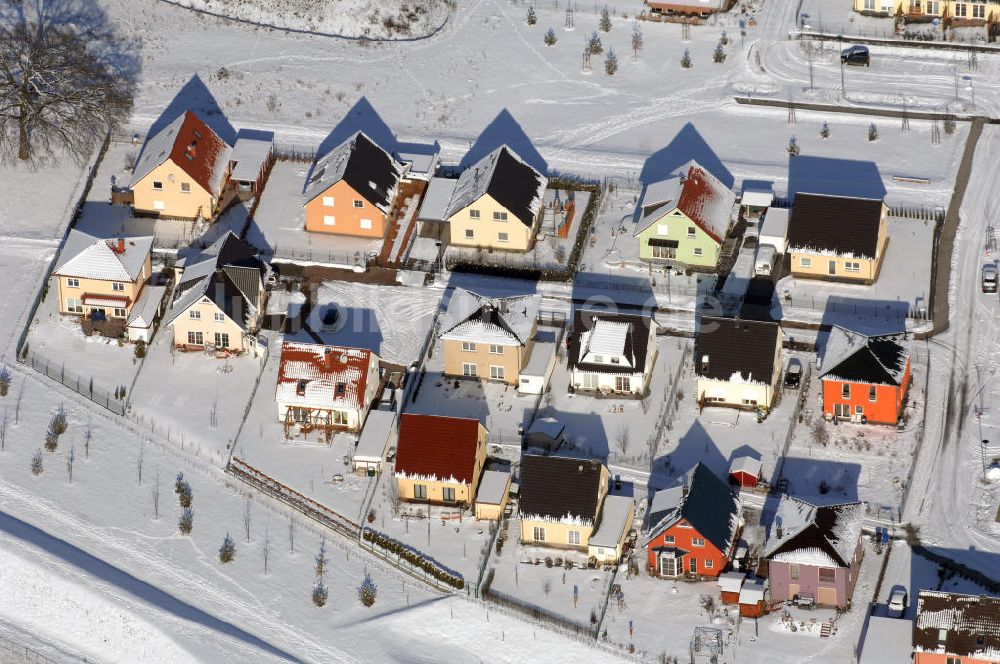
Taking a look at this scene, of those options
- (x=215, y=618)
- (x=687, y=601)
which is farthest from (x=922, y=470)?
(x=215, y=618)

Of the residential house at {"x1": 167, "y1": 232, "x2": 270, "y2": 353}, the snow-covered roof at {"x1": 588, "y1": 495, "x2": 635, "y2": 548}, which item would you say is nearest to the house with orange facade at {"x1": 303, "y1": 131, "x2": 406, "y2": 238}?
the residential house at {"x1": 167, "y1": 232, "x2": 270, "y2": 353}

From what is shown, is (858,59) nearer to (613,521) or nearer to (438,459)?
(613,521)

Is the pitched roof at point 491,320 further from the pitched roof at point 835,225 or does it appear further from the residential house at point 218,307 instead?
the pitched roof at point 835,225

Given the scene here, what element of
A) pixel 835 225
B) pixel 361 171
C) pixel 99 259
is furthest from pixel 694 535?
pixel 99 259

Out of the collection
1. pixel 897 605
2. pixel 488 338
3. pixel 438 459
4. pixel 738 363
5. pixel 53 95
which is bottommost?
pixel 897 605

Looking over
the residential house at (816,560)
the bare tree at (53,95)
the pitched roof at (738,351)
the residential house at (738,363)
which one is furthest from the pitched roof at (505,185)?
the residential house at (816,560)

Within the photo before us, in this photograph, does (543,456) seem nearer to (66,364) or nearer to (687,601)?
(687,601)
